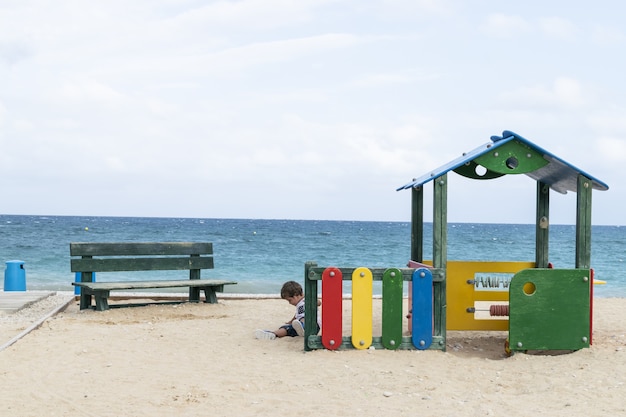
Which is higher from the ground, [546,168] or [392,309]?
[546,168]

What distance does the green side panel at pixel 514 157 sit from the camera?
742 centimetres

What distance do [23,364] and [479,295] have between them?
15.4 feet

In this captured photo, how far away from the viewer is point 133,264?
1131cm

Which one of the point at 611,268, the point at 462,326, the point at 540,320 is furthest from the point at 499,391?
the point at 611,268

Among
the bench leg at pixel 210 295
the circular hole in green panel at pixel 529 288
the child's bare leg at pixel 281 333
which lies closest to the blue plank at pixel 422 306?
the circular hole in green panel at pixel 529 288

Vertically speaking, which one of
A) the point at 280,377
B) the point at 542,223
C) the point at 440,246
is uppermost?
the point at 542,223

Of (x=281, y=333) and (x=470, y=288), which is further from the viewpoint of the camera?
(x=281, y=333)

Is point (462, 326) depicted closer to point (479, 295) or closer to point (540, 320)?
point (479, 295)

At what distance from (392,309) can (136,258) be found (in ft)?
18.0

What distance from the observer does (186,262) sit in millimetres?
11703

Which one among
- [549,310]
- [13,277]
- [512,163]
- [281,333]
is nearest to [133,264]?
[13,277]

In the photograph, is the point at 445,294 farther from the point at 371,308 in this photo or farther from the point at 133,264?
the point at 133,264

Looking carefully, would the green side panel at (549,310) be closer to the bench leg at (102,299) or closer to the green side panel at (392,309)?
the green side panel at (392,309)

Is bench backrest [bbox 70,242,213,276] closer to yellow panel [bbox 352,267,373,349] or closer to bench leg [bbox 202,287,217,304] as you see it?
bench leg [bbox 202,287,217,304]
